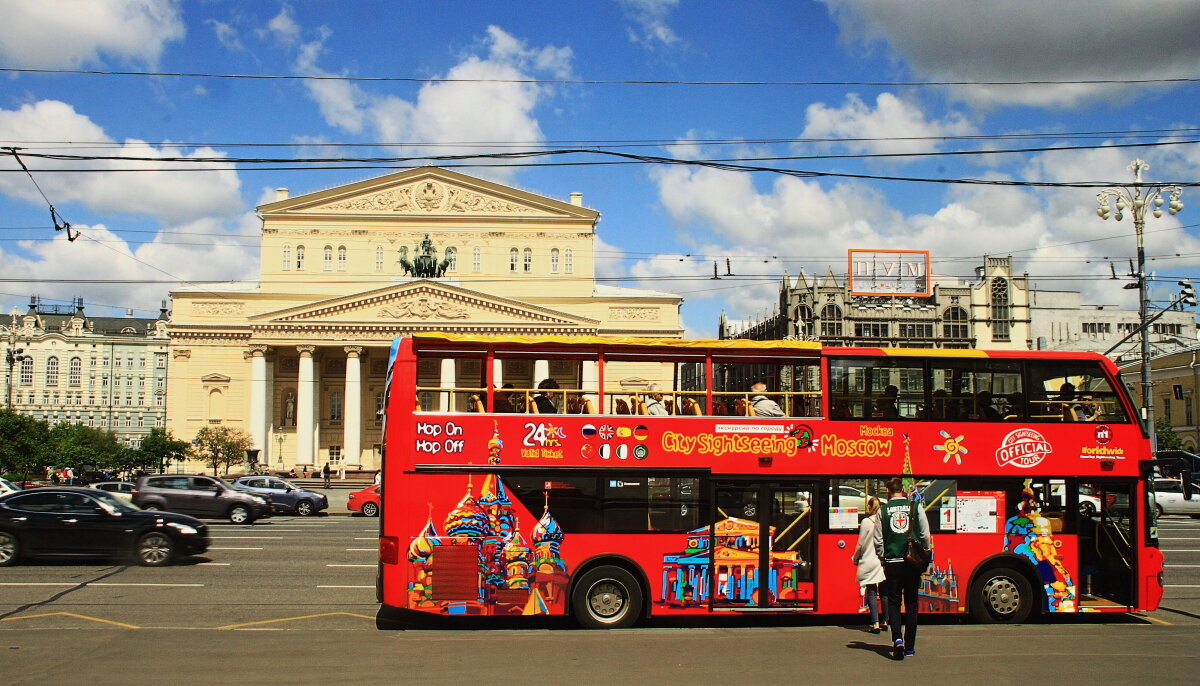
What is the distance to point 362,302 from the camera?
2776 inches

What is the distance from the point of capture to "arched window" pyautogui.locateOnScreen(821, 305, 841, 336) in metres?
93.3

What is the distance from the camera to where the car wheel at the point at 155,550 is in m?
18.5

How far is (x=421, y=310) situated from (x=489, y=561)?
2366 inches

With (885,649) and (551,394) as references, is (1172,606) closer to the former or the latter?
(885,649)

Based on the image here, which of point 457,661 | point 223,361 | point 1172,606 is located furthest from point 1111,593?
point 223,361

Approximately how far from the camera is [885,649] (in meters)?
11.3

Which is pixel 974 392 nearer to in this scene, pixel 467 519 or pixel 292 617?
pixel 467 519

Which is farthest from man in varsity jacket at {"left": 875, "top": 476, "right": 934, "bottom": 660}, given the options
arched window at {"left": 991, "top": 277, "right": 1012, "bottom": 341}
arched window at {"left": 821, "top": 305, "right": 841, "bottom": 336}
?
arched window at {"left": 991, "top": 277, "right": 1012, "bottom": 341}

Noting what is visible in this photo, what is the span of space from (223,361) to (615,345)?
67.7m

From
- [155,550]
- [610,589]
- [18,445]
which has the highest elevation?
[18,445]

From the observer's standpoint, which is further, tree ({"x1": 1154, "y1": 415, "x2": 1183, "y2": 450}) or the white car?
tree ({"x1": 1154, "y1": 415, "x2": 1183, "y2": 450})

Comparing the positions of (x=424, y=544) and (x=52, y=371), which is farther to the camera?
(x=52, y=371)

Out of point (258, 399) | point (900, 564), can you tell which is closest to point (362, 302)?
point (258, 399)

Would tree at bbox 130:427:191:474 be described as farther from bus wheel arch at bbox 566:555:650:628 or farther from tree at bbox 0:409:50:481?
bus wheel arch at bbox 566:555:650:628
